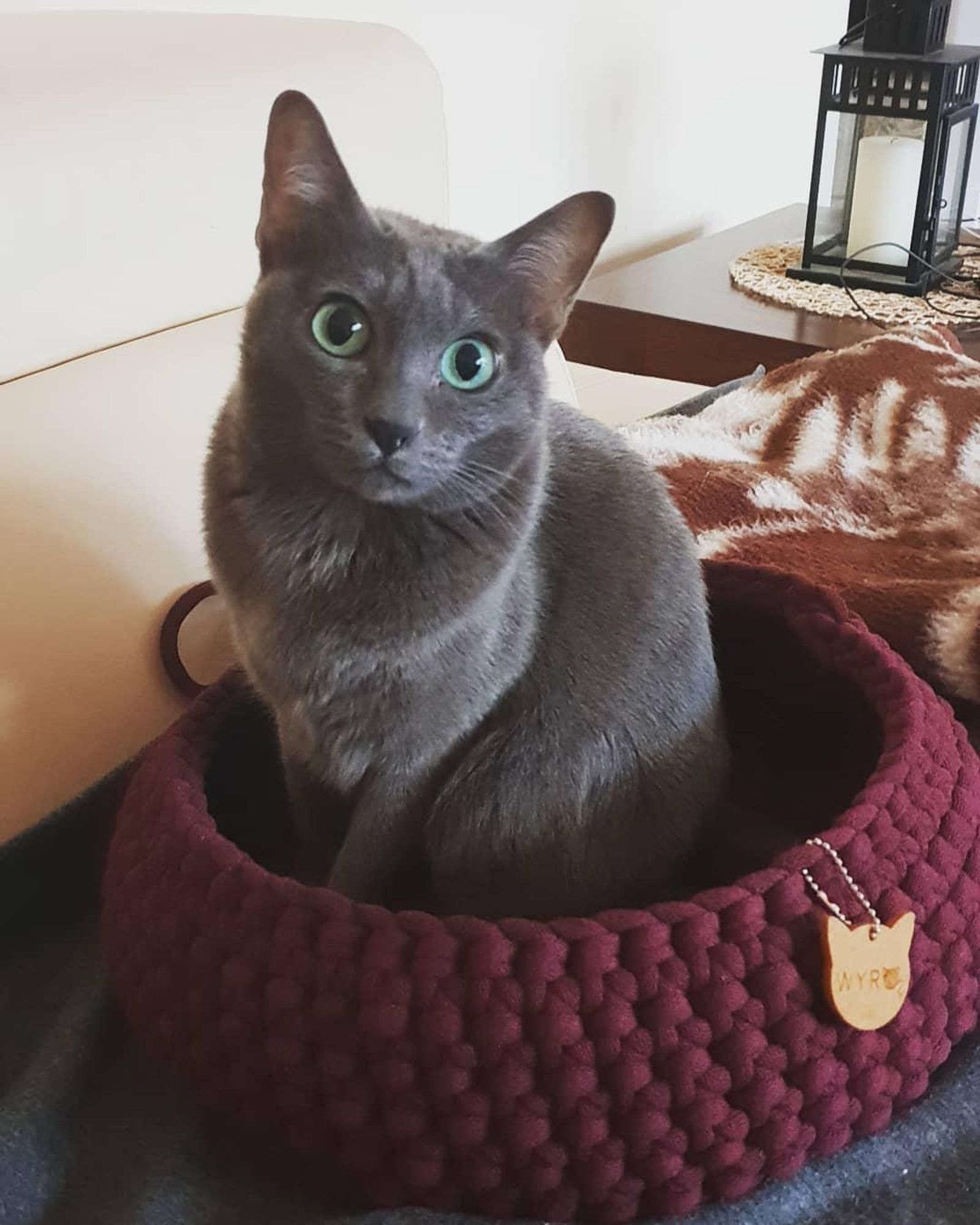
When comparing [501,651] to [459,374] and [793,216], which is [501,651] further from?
[793,216]

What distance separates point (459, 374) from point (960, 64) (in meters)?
1.66

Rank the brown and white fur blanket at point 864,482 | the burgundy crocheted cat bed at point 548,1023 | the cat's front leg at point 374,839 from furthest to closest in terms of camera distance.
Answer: the brown and white fur blanket at point 864,482, the cat's front leg at point 374,839, the burgundy crocheted cat bed at point 548,1023

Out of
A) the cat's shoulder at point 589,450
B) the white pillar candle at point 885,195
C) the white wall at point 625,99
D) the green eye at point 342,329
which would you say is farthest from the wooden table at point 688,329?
the green eye at point 342,329

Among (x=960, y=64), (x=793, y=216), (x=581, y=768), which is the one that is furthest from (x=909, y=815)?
(x=793, y=216)

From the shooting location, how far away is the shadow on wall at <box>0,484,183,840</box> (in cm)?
79

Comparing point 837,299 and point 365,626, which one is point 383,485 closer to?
point 365,626

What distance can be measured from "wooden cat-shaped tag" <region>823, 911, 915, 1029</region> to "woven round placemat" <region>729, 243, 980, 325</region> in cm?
146

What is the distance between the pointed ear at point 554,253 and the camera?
0.66 meters

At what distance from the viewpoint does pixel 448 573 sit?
667 mm

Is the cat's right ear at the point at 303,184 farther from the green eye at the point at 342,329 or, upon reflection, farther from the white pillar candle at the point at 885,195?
the white pillar candle at the point at 885,195

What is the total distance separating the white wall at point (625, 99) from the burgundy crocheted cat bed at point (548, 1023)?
0.74 meters

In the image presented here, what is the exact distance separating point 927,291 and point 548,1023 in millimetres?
1798

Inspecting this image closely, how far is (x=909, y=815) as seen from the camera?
68cm

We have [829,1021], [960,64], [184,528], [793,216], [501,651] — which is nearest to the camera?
[829,1021]
